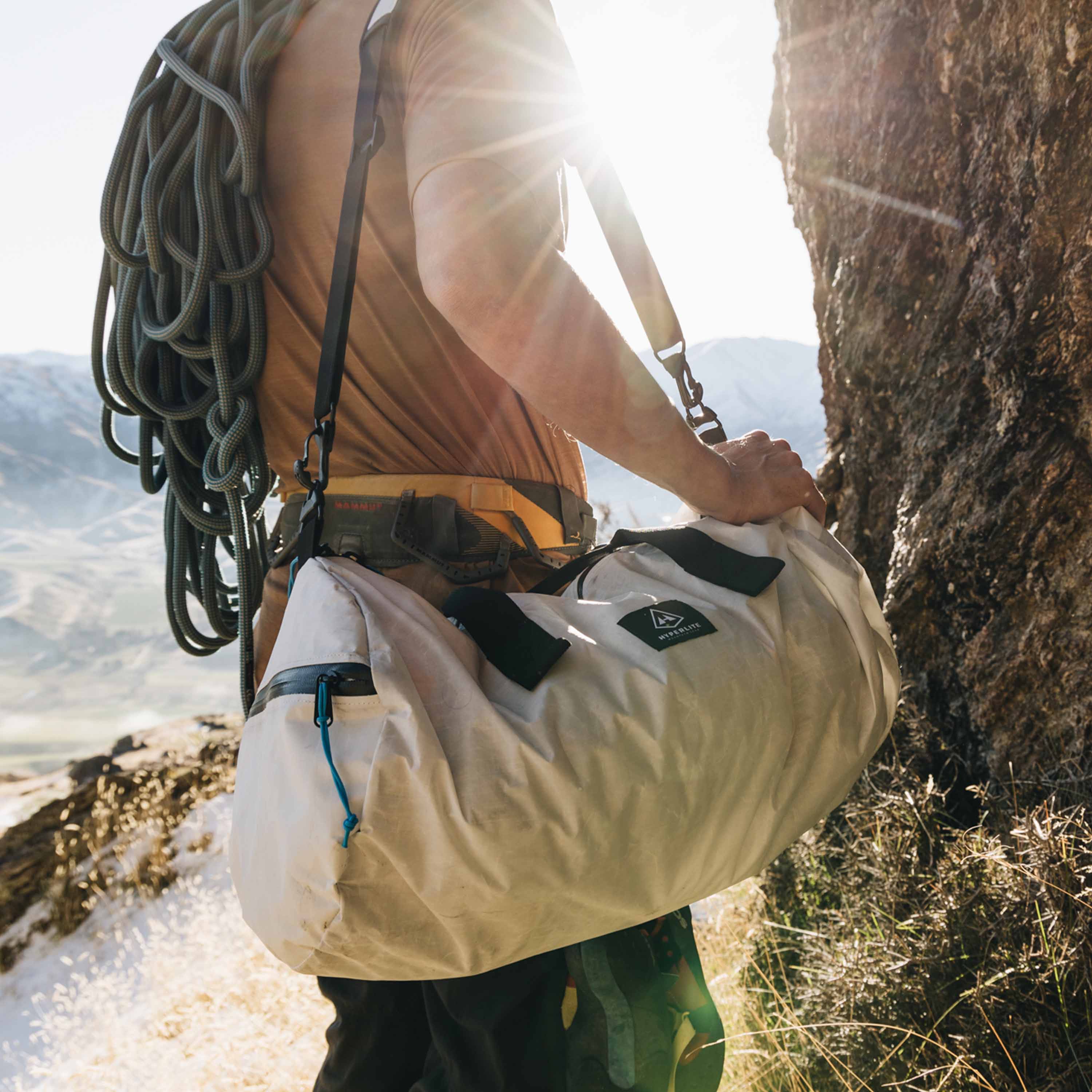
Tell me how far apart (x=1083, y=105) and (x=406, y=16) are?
124 cm

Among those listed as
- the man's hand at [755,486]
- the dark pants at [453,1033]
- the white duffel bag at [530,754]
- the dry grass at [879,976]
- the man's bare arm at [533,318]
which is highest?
the man's bare arm at [533,318]

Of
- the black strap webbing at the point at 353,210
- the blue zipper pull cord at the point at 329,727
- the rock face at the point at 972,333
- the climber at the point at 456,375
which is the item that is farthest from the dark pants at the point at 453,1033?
the rock face at the point at 972,333

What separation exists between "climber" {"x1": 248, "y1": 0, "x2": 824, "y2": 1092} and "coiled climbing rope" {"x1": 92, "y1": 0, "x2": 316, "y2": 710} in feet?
0.14

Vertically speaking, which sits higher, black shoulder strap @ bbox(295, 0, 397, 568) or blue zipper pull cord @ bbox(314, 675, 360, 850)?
black shoulder strap @ bbox(295, 0, 397, 568)

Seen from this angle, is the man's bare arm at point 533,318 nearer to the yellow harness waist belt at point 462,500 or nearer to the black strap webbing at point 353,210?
the black strap webbing at point 353,210

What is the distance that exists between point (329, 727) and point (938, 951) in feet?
4.75

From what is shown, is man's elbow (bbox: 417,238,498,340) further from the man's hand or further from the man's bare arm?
the man's hand

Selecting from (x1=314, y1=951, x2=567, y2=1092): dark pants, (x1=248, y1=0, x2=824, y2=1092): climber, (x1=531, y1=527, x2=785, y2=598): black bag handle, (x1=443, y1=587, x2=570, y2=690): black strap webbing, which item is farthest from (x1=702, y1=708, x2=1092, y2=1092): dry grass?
(x1=443, y1=587, x2=570, y2=690): black strap webbing

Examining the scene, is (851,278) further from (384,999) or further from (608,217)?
(384,999)

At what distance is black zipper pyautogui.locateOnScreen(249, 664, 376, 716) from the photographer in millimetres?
783

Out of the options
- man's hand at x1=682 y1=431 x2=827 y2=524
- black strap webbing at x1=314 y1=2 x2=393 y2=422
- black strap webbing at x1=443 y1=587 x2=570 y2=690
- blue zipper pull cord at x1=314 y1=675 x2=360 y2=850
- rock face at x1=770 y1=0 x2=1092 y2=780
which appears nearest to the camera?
blue zipper pull cord at x1=314 y1=675 x2=360 y2=850

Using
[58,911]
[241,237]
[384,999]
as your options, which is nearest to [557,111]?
[241,237]

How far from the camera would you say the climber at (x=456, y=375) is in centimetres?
92

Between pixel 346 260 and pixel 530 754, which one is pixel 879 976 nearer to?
pixel 530 754
